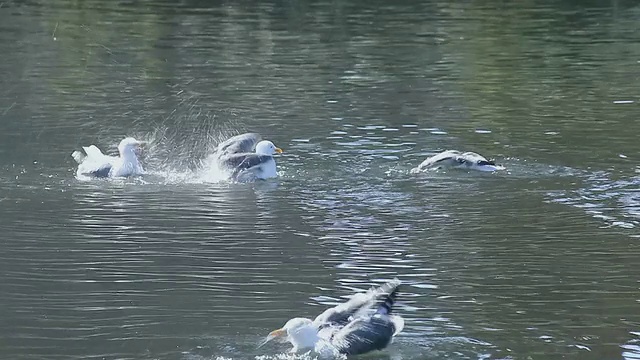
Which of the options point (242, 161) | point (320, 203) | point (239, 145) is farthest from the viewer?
point (239, 145)

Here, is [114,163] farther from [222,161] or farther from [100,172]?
[222,161]

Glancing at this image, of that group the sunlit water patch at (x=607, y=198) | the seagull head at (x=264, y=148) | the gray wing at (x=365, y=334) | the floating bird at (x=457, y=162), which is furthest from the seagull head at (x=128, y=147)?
the gray wing at (x=365, y=334)

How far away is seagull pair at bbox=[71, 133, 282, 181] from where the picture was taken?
52.8 ft

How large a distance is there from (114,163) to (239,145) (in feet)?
5.02

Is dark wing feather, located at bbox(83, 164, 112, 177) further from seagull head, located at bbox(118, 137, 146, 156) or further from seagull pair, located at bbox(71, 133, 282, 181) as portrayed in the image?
seagull head, located at bbox(118, 137, 146, 156)

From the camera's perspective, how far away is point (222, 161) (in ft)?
54.3

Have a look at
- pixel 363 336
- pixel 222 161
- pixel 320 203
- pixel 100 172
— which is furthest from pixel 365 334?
pixel 100 172

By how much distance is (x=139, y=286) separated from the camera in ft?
38.2

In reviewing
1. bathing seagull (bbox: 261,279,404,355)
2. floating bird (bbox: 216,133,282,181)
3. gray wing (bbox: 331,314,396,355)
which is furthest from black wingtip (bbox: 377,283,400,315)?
floating bird (bbox: 216,133,282,181)

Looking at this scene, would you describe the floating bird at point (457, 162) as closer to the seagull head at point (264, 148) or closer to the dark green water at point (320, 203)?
the dark green water at point (320, 203)

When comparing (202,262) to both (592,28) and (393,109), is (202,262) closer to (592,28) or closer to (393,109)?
(393,109)

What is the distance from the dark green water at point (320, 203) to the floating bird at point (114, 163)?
26 centimetres

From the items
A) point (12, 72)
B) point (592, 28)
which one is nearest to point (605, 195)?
point (12, 72)

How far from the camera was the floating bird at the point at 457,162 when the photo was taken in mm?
16234
